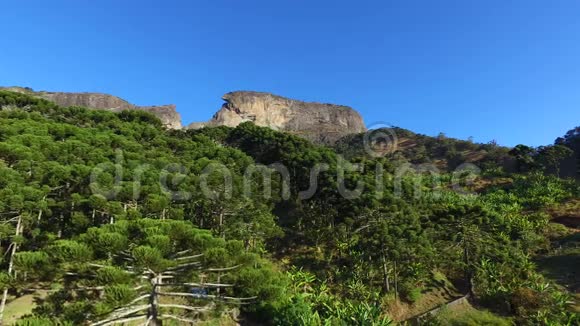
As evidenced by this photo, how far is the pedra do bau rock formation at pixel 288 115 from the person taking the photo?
10525cm

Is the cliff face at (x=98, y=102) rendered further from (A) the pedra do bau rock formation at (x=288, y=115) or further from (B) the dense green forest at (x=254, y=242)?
(B) the dense green forest at (x=254, y=242)

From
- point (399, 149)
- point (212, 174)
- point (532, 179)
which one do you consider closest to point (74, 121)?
point (212, 174)

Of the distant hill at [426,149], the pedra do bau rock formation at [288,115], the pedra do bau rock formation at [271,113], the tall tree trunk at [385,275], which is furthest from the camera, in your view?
the pedra do bau rock formation at [288,115]

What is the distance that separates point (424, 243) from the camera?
22000 millimetres

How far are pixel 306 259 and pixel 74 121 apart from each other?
33.7 meters

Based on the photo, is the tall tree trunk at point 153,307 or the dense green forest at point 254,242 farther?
the dense green forest at point 254,242

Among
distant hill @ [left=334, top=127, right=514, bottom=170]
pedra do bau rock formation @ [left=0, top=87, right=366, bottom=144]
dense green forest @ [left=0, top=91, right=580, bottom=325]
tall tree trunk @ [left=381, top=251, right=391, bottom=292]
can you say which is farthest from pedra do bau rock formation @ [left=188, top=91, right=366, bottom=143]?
tall tree trunk @ [left=381, top=251, right=391, bottom=292]

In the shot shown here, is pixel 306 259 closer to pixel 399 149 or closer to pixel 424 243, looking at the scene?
pixel 424 243

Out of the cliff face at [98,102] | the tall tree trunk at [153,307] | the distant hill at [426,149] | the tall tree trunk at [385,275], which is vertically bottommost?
the tall tree trunk at [385,275]

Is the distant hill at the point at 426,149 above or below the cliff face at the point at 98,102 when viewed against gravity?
below

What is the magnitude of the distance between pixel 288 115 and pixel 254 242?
9035 cm

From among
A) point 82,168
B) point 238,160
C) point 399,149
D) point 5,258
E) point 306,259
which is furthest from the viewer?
point 399,149

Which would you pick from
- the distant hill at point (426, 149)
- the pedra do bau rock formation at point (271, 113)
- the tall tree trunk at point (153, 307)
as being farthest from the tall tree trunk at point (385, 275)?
the pedra do bau rock formation at point (271, 113)

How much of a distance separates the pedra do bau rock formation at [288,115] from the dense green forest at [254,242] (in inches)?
2663
